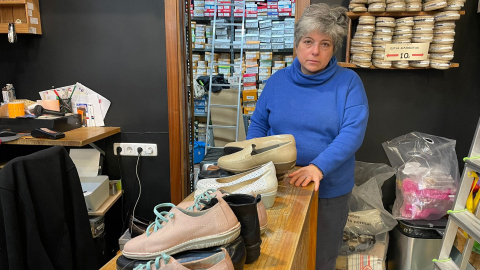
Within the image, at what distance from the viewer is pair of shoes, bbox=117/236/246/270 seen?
63 cm

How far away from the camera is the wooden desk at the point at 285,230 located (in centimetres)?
74

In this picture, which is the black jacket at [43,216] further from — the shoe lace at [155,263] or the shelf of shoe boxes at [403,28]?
the shelf of shoe boxes at [403,28]

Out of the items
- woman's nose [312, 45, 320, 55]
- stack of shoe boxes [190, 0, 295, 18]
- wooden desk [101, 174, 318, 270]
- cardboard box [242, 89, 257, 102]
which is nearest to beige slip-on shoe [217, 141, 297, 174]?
wooden desk [101, 174, 318, 270]

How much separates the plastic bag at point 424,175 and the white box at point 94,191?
6.09ft

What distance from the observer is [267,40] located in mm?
4590

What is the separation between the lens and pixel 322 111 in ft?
4.52

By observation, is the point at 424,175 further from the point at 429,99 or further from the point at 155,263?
the point at 155,263

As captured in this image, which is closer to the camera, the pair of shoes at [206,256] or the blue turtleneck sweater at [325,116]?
the pair of shoes at [206,256]

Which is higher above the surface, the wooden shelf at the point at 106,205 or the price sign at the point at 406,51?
the price sign at the point at 406,51

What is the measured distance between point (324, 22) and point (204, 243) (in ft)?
3.26

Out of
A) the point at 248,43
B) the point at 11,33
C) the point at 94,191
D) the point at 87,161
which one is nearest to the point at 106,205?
the point at 94,191

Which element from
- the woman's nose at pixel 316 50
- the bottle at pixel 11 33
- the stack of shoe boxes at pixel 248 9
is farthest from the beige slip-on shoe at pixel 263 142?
the stack of shoe boxes at pixel 248 9

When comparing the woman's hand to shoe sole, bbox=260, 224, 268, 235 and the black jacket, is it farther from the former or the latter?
the black jacket

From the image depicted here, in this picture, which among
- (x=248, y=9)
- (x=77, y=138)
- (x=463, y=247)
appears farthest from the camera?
(x=248, y=9)
